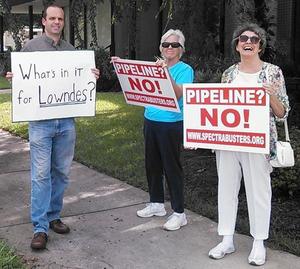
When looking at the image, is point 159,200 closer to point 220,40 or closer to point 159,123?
point 159,123

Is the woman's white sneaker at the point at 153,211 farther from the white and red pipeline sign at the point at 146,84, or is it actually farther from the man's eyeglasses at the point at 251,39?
the man's eyeglasses at the point at 251,39

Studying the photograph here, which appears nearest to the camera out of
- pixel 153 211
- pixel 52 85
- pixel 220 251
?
pixel 220 251

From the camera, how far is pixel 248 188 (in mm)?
4047

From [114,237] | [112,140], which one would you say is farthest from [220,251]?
[112,140]

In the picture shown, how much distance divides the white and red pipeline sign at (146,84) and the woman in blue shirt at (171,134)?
0.21 ft

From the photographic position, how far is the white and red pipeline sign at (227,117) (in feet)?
12.7

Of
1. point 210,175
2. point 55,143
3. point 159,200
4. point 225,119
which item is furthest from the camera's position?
point 210,175

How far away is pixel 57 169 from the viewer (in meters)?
4.62

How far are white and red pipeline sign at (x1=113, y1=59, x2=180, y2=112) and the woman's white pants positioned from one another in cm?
71

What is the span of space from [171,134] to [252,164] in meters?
0.93

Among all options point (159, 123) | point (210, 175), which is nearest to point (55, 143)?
point (159, 123)

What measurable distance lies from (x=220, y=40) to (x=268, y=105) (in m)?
10.9

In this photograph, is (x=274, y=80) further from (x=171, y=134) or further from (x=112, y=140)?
(x=112, y=140)

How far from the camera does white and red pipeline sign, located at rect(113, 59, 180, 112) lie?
14.8 feet
